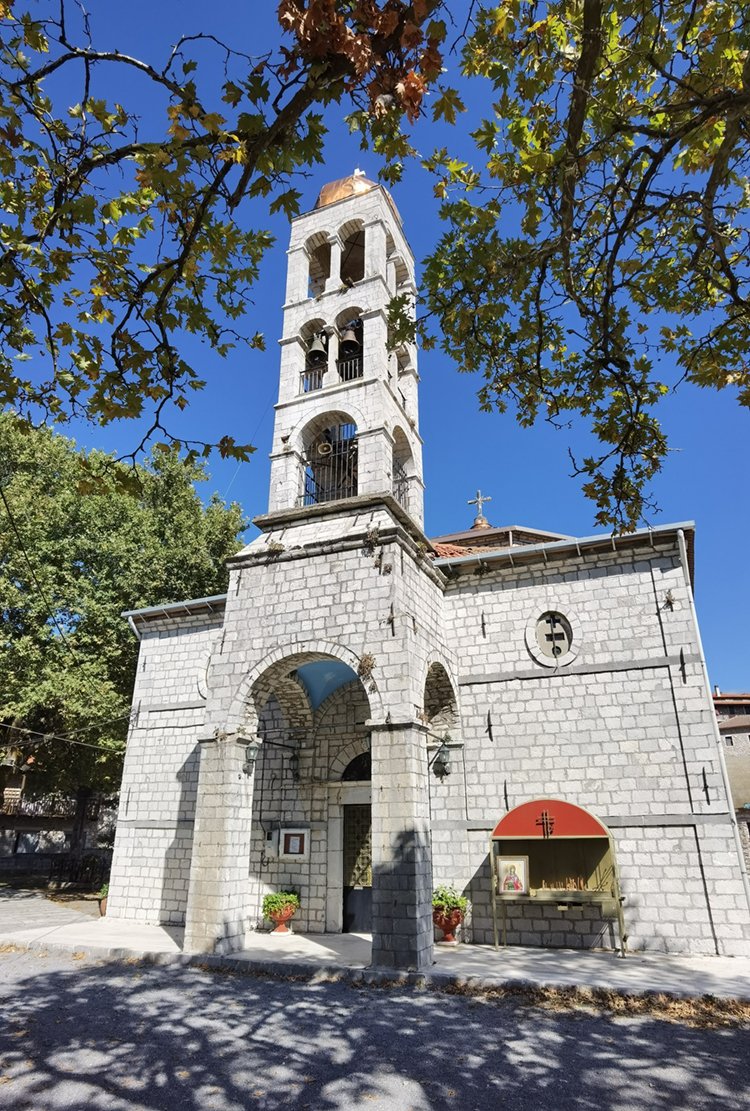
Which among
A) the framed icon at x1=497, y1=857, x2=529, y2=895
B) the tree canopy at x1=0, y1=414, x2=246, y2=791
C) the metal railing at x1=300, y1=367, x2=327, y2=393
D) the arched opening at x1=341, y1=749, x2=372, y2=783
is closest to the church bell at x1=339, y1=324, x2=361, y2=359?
the metal railing at x1=300, y1=367, x2=327, y2=393

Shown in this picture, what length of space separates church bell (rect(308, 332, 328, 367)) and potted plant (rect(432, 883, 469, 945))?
33.4 feet

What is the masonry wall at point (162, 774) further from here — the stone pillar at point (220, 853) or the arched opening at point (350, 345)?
the arched opening at point (350, 345)

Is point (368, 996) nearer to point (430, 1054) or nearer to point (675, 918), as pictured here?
point (430, 1054)

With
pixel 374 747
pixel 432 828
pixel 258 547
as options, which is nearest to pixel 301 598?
pixel 258 547

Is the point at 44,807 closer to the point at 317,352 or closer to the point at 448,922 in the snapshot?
the point at 448,922

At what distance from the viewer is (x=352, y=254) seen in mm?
15508

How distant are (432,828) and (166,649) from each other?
717cm

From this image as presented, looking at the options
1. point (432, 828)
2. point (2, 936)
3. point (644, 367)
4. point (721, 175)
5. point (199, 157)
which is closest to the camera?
point (199, 157)

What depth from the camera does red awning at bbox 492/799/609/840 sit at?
9188mm

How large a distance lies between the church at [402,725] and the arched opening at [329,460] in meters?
0.05

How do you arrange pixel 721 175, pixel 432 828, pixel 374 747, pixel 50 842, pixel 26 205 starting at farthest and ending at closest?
pixel 50 842
pixel 432 828
pixel 374 747
pixel 26 205
pixel 721 175

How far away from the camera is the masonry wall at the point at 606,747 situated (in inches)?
364

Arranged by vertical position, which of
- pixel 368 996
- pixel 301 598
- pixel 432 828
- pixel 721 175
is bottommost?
pixel 368 996

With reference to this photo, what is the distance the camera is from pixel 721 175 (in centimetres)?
429
